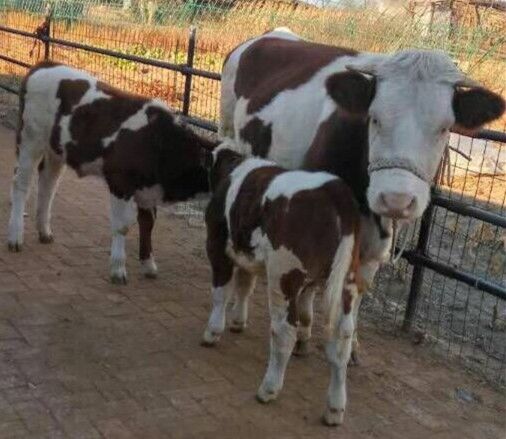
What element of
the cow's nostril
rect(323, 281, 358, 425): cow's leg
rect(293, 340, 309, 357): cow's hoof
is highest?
the cow's nostril

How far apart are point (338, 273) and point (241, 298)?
1.37 m

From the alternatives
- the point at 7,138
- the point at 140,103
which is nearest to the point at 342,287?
the point at 140,103

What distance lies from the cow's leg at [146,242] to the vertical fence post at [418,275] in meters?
1.91

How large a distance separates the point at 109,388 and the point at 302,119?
6.35ft

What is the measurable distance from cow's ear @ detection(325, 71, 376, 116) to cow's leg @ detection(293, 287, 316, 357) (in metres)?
1.00

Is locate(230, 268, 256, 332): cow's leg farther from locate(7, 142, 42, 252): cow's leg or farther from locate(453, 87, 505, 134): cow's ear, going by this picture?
locate(7, 142, 42, 252): cow's leg

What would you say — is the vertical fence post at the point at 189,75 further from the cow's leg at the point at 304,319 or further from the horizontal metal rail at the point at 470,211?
the cow's leg at the point at 304,319

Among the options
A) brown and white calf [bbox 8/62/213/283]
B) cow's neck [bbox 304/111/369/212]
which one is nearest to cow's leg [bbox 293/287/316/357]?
cow's neck [bbox 304/111/369/212]

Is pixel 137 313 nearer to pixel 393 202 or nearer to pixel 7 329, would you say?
pixel 7 329

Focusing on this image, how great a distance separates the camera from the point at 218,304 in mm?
4582

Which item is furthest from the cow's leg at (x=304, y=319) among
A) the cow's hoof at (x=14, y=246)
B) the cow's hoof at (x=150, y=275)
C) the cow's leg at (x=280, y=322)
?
the cow's hoof at (x=14, y=246)

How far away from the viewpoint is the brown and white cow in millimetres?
3541

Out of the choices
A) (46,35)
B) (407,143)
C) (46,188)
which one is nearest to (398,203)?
(407,143)

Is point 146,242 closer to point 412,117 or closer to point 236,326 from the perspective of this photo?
point 236,326
